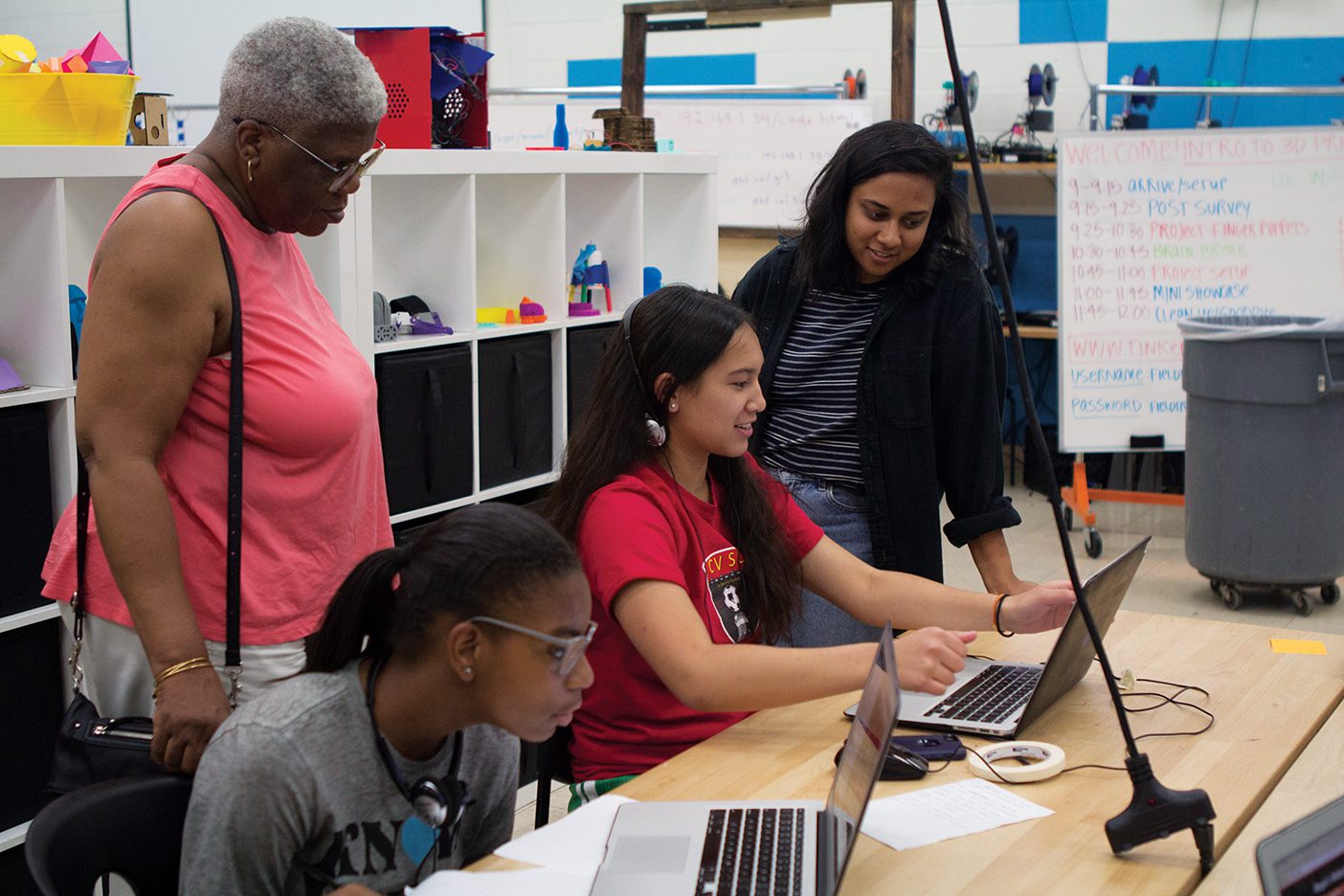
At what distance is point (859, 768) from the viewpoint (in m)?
1.16

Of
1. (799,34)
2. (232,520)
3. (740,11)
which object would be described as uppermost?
(799,34)

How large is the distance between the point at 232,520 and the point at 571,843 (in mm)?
528

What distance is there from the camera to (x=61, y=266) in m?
2.11

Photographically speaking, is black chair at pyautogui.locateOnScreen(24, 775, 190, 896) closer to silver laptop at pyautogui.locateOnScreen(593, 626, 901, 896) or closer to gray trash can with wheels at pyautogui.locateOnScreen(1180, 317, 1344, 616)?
silver laptop at pyautogui.locateOnScreen(593, 626, 901, 896)

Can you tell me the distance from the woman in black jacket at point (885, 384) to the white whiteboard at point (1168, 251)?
9.28 feet

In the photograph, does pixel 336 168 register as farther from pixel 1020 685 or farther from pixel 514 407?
pixel 514 407

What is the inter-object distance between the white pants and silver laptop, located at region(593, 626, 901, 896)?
47cm

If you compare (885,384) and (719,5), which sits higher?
(719,5)

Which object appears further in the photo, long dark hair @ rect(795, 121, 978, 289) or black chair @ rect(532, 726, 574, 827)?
long dark hair @ rect(795, 121, 978, 289)

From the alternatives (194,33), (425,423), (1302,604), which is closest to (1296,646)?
(425,423)

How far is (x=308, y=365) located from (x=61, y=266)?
79 centimetres

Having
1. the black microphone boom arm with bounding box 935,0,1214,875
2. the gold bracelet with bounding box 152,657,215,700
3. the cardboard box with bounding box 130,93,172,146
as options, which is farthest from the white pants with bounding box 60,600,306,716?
the cardboard box with bounding box 130,93,172,146

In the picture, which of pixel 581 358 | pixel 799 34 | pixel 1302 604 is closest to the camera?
pixel 581 358

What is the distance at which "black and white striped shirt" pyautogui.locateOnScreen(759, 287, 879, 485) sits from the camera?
231 cm
